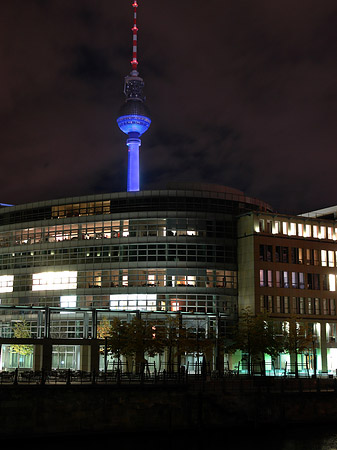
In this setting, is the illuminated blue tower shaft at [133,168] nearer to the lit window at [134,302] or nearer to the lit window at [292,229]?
the lit window at [134,302]

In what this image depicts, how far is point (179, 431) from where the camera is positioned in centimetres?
5212

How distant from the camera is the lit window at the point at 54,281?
307 feet

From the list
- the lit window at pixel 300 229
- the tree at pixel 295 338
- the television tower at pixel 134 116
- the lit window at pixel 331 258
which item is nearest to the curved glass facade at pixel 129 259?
the lit window at pixel 300 229

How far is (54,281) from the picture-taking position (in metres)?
94.7

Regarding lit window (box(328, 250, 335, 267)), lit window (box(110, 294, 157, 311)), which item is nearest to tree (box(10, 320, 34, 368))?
lit window (box(110, 294, 157, 311))

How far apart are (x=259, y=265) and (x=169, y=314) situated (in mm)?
15184

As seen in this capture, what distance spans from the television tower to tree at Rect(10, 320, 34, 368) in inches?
2160

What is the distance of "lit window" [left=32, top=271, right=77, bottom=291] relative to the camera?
9350cm

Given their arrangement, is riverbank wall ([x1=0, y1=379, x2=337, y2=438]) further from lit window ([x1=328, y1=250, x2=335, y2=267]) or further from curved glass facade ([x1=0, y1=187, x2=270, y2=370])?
lit window ([x1=328, y1=250, x2=335, y2=267])

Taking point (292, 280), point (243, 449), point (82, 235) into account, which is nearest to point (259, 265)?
point (292, 280)

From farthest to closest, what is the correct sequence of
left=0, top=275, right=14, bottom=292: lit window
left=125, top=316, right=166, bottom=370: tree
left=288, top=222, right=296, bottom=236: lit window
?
left=0, top=275, right=14, bottom=292: lit window
left=288, top=222, right=296, bottom=236: lit window
left=125, top=316, right=166, bottom=370: tree

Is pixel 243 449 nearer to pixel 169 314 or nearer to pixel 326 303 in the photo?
pixel 169 314

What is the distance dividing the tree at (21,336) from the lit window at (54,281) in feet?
21.7

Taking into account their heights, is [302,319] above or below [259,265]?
below
